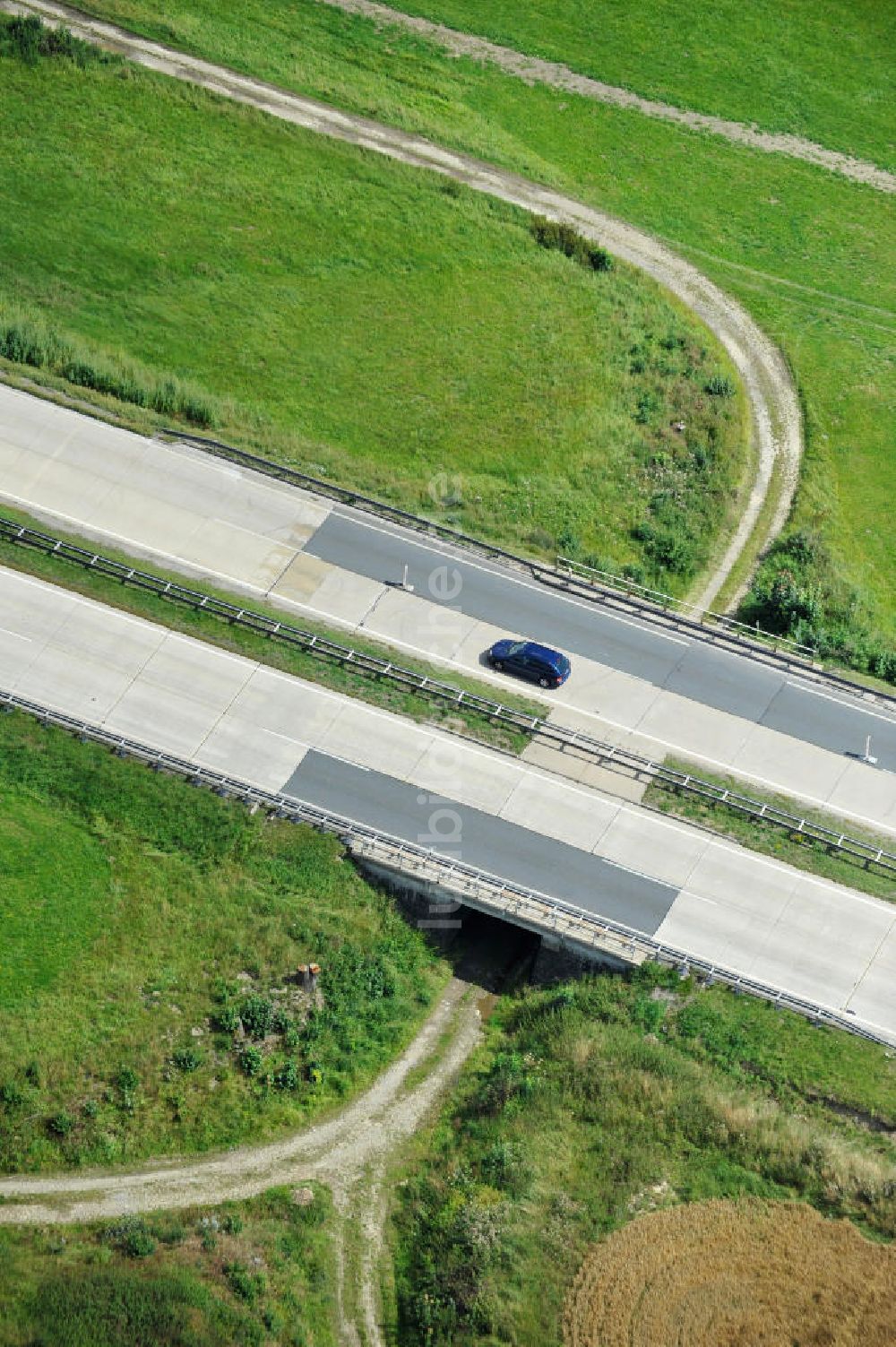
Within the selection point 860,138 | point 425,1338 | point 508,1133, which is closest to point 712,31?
point 860,138

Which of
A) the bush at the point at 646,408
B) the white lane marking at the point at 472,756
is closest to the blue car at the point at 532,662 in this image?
the white lane marking at the point at 472,756

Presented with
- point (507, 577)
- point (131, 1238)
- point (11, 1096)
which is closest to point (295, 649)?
point (507, 577)

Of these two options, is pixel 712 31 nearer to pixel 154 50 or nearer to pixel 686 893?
pixel 154 50

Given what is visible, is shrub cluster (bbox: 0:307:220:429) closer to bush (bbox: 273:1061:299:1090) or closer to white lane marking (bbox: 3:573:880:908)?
white lane marking (bbox: 3:573:880:908)

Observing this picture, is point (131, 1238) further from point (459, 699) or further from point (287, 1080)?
point (459, 699)

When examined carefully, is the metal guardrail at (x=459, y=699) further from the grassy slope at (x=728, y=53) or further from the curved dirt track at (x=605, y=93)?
the grassy slope at (x=728, y=53)

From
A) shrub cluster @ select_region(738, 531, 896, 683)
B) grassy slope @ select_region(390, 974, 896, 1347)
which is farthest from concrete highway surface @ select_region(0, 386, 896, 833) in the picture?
grassy slope @ select_region(390, 974, 896, 1347)
